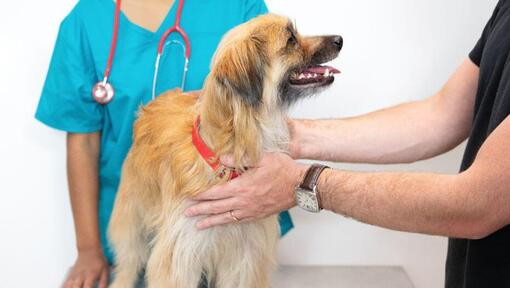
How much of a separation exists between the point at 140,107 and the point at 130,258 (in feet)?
1.52

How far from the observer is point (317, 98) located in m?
1.73

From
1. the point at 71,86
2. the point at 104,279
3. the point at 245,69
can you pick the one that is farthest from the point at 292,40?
the point at 104,279

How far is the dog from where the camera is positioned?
103 cm

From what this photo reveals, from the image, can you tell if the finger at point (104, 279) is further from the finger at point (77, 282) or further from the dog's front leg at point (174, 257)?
the dog's front leg at point (174, 257)

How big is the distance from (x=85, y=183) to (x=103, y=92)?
0.32 metres

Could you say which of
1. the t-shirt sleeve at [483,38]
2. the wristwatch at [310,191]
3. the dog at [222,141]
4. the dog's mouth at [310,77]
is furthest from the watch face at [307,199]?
the t-shirt sleeve at [483,38]

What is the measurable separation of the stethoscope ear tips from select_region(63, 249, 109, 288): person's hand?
0.50 meters

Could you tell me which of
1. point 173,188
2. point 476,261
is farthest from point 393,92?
point 173,188

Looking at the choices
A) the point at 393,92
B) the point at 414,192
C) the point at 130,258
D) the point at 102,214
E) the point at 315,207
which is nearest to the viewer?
the point at 414,192

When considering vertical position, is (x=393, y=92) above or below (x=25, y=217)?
above

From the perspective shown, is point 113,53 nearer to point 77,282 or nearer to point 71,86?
point 71,86

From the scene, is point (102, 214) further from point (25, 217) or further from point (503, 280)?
point (503, 280)

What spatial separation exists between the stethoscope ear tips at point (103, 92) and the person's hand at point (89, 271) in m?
0.50

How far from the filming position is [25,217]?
5.95 ft
